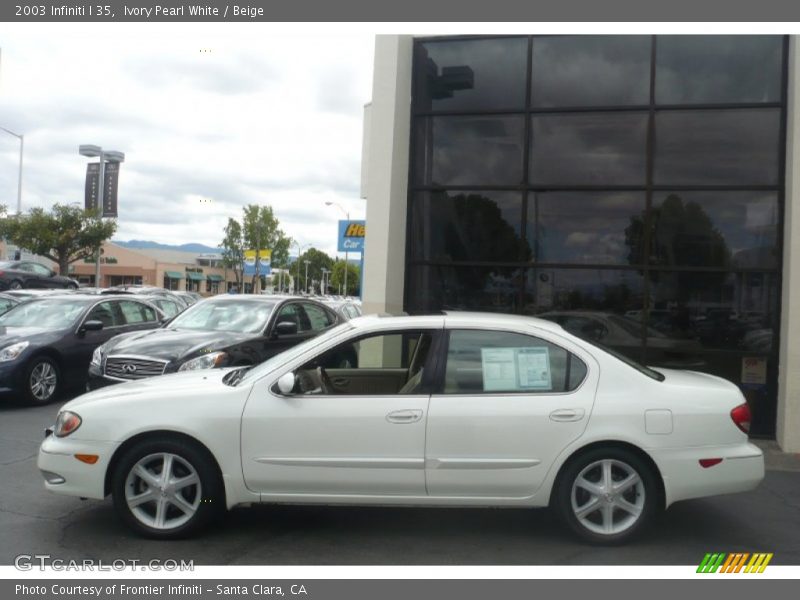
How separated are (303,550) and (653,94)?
7.46 m

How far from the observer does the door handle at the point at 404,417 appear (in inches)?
195

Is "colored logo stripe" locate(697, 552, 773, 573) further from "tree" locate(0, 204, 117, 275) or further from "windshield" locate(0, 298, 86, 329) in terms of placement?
"tree" locate(0, 204, 117, 275)

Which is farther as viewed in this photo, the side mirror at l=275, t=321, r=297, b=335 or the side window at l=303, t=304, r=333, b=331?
the side window at l=303, t=304, r=333, b=331

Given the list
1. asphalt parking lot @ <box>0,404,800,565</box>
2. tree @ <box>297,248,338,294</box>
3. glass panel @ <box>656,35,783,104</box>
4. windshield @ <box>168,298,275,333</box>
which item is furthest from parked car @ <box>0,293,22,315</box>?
tree @ <box>297,248,338,294</box>

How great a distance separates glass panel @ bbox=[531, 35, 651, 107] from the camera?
32.7 ft

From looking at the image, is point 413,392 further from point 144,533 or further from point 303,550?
point 144,533

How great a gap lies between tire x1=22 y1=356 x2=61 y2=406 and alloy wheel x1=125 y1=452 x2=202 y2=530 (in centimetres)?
585

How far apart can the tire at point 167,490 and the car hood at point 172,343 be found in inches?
151

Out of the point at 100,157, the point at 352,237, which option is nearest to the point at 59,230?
the point at 100,157

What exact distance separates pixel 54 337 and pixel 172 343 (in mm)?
2591

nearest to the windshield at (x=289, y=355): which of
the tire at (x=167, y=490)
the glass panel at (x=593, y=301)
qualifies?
the tire at (x=167, y=490)

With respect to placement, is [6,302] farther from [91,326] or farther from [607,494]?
[607,494]

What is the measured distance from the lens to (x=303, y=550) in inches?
194
